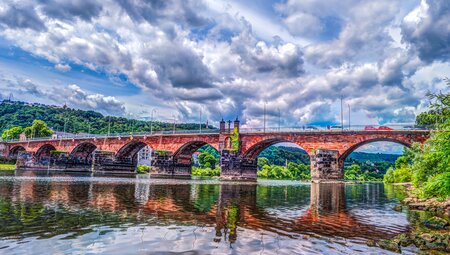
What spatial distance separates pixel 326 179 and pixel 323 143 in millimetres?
5452

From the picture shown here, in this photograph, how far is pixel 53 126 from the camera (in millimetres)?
149875

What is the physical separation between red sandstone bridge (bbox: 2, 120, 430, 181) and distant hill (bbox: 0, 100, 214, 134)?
39700mm

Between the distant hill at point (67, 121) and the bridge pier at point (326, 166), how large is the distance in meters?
95.3

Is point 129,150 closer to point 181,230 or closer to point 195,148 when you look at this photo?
point 195,148

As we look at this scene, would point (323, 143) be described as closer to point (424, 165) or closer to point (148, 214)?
point (424, 165)

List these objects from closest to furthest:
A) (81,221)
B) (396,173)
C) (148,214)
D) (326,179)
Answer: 1. (81,221)
2. (148,214)
3. (326,179)
4. (396,173)

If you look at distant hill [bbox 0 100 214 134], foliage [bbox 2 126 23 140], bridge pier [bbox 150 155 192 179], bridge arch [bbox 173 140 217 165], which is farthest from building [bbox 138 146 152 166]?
bridge pier [bbox 150 155 192 179]

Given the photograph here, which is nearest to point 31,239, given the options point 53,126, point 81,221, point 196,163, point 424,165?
point 81,221

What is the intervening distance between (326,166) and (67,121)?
139693 mm

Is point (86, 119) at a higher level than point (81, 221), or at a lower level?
higher

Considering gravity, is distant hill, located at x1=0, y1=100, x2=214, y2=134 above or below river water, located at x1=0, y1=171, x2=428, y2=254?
above

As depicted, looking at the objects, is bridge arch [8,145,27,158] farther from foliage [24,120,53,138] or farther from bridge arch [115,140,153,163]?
bridge arch [115,140,153,163]

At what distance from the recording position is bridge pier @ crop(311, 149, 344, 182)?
46406 mm

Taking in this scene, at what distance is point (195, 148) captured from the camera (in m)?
72.3
